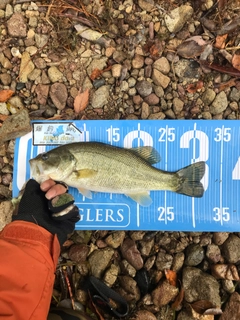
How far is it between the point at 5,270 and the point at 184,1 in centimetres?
332

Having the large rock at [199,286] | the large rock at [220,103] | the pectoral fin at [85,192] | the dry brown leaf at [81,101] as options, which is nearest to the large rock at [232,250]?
the large rock at [199,286]

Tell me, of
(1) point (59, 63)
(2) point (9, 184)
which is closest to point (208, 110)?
(1) point (59, 63)

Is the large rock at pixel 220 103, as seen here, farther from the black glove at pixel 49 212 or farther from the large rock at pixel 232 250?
the black glove at pixel 49 212

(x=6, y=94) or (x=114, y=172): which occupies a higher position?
(x=6, y=94)

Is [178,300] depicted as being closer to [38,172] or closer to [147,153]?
[147,153]

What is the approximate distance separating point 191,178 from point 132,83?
1.25 metres

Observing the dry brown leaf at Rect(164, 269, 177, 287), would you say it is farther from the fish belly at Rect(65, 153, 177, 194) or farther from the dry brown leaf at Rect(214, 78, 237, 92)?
the dry brown leaf at Rect(214, 78, 237, 92)

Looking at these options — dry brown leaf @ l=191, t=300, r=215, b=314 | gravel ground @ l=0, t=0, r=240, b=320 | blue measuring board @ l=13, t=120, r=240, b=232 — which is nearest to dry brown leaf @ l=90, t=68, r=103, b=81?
gravel ground @ l=0, t=0, r=240, b=320

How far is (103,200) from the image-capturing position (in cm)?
353

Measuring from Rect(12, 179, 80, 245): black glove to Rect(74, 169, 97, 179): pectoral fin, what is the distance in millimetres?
277

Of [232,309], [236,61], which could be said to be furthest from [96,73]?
[232,309]

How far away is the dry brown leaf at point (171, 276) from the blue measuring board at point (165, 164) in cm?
47

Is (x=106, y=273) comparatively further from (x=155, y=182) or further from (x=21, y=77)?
(x=21, y=77)

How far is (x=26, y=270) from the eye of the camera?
241cm
